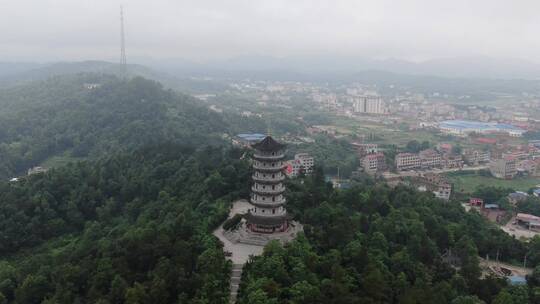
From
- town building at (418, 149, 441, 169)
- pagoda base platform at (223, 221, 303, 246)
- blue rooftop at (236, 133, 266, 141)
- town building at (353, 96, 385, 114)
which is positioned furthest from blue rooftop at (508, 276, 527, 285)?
town building at (353, 96, 385, 114)

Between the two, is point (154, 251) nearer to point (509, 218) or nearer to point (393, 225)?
point (393, 225)

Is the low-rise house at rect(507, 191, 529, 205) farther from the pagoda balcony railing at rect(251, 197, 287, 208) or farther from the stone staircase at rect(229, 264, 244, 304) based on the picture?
the stone staircase at rect(229, 264, 244, 304)

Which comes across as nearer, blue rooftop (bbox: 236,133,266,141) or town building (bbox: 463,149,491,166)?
town building (bbox: 463,149,491,166)

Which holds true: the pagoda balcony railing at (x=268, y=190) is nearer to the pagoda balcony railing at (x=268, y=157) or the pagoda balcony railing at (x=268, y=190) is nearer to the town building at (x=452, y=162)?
the pagoda balcony railing at (x=268, y=157)

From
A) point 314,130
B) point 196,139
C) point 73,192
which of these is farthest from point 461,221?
point 314,130

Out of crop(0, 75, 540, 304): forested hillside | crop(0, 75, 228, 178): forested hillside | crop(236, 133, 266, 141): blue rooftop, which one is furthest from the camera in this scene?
crop(236, 133, 266, 141): blue rooftop

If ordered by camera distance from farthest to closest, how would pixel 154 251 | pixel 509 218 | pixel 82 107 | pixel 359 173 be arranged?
1. pixel 82 107
2. pixel 359 173
3. pixel 509 218
4. pixel 154 251
